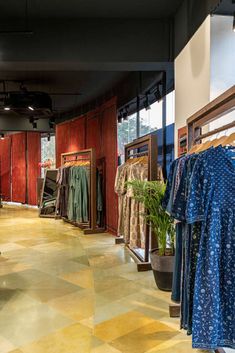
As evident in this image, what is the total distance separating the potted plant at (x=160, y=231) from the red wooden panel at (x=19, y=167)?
11461 millimetres

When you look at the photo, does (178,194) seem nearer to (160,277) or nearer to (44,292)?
(160,277)

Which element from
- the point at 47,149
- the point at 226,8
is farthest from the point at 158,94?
the point at 47,149

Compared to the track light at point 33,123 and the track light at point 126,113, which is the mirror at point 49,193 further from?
the track light at point 126,113

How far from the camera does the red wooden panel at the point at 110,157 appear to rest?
764 centimetres

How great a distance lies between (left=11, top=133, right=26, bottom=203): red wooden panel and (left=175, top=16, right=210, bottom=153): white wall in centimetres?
1127

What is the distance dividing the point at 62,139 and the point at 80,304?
332 inches

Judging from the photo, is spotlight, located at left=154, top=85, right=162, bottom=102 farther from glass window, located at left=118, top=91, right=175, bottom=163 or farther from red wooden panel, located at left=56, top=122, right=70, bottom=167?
red wooden panel, located at left=56, top=122, right=70, bottom=167

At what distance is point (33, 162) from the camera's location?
14.3 m

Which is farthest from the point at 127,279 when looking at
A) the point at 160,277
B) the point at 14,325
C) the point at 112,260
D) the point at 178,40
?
the point at 178,40

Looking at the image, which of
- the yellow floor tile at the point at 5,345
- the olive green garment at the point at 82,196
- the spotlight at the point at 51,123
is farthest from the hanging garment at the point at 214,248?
the spotlight at the point at 51,123

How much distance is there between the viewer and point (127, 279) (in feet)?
14.8

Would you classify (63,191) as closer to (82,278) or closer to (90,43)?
(82,278)

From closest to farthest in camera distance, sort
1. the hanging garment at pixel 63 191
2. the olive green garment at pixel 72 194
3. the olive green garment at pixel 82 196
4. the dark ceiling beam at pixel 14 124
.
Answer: the olive green garment at pixel 82 196 < the olive green garment at pixel 72 194 < the hanging garment at pixel 63 191 < the dark ceiling beam at pixel 14 124

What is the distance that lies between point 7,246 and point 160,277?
147 inches
